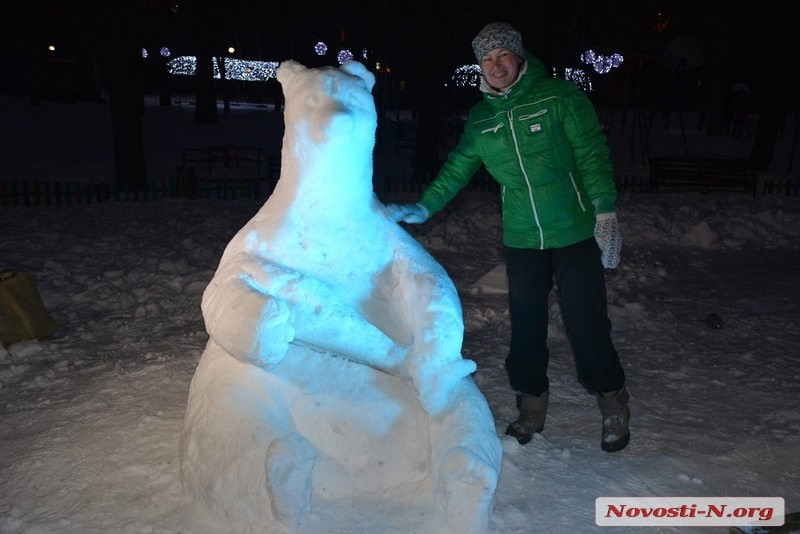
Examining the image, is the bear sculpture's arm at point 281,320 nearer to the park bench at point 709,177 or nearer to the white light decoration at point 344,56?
the park bench at point 709,177

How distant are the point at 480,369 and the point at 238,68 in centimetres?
3693

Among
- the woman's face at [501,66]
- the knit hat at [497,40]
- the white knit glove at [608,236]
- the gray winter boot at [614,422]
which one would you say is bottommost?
the gray winter boot at [614,422]

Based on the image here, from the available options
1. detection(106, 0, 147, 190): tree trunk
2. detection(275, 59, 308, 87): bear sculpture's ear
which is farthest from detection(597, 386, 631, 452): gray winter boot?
detection(106, 0, 147, 190): tree trunk

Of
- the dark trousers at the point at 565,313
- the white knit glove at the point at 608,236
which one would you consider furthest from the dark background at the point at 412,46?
the white knit glove at the point at 608,236

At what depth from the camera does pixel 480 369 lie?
508 cm

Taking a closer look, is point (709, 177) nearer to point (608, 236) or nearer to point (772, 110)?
point (772, 110)

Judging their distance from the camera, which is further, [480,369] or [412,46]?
[412,46]

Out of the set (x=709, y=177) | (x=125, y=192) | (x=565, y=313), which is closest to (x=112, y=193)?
(x=125, y=192)

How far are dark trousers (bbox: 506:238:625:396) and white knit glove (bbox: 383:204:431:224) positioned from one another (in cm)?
57

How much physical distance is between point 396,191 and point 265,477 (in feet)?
33.3

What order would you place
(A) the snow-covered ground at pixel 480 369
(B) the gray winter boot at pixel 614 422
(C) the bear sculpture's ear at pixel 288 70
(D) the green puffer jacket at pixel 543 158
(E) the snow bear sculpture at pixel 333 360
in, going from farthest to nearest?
(B) the gray winter boot at pixel 614 422 → (D) the green puffer jacket at pixel 543 158 → (A) the snow-covered ground at pixel 480 369 → (C) the bear sculpture's ear at pixel 288 70 → (E) the snow bear sculpture at pixel 333 360

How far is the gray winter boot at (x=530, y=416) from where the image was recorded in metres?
3.95

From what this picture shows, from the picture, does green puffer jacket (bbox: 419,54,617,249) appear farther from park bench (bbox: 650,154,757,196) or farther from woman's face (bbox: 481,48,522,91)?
park bench (bbox: 650,154,757,196)

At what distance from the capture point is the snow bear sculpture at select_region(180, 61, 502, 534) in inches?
107
